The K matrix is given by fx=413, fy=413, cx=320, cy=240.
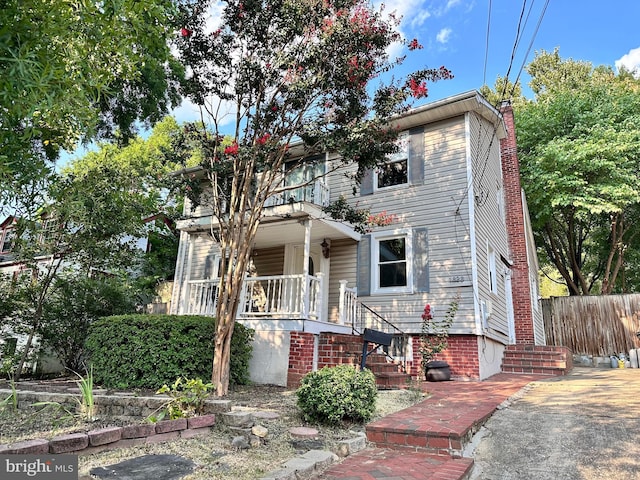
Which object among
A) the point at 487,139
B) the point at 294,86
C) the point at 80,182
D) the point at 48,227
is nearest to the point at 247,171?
the point at 294,86

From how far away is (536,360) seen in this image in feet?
34.2

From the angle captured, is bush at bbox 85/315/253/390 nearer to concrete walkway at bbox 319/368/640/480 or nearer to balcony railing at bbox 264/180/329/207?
concrete walkway at bbox 319/368/640/480

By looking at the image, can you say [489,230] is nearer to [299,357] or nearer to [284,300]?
[284,300]

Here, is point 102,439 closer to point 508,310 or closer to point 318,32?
point 318,32

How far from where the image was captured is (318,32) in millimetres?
6570

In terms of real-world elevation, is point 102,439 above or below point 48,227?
below

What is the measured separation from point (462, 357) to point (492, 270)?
124 inches

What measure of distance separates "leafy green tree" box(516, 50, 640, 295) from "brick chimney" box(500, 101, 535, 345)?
8.78 ft

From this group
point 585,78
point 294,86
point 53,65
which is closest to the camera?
point 53,65

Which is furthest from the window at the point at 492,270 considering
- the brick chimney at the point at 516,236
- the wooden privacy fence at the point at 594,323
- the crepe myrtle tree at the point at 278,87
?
the wooden privacy fence at the point at 594,323

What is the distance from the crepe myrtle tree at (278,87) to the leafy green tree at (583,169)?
1115 centimetres

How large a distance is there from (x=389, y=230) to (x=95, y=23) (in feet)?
27.2

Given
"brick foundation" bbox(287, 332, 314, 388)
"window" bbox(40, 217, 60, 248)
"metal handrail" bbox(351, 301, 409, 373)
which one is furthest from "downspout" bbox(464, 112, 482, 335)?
"window" bbox(40, 217, 60, 248)

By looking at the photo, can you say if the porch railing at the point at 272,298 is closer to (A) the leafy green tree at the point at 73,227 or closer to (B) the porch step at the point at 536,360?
(A) the leafy green tree at the point at 73,227
